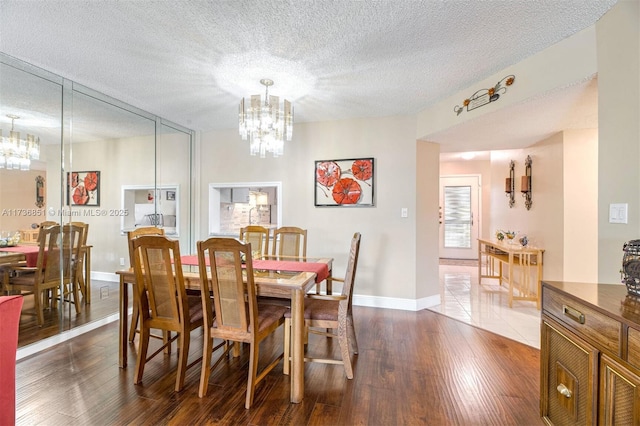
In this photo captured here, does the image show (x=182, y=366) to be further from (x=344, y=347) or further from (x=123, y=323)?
(x=344, y=347)

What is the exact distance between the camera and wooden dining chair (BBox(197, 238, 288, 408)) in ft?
5.88

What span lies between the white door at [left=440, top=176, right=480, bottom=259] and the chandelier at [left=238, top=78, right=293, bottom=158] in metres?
6.13

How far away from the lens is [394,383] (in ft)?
6.79

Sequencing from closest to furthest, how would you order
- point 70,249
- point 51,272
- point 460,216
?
point 51,272, point 70,249, point 460,216

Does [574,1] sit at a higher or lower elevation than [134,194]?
higher

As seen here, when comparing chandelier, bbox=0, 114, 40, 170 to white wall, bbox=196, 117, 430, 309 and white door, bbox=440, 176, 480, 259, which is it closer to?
white wall, bbox=196, 117, 430, 309

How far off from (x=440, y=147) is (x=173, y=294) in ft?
12.0

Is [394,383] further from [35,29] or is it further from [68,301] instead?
[35,29]

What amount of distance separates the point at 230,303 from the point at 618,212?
7.97 feet

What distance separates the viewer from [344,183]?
392 cm

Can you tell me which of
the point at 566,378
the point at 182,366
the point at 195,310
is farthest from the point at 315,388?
the point at 566,378

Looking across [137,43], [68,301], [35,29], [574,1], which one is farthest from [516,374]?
[35,29]

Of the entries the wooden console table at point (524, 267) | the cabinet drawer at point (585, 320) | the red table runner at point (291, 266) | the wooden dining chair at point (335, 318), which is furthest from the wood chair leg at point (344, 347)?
the wooden console table at point (524, 267)

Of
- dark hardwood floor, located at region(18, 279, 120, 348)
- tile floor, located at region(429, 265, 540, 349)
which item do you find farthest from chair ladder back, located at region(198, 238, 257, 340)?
tile floor, located at region(429, 265, 540, 349)
